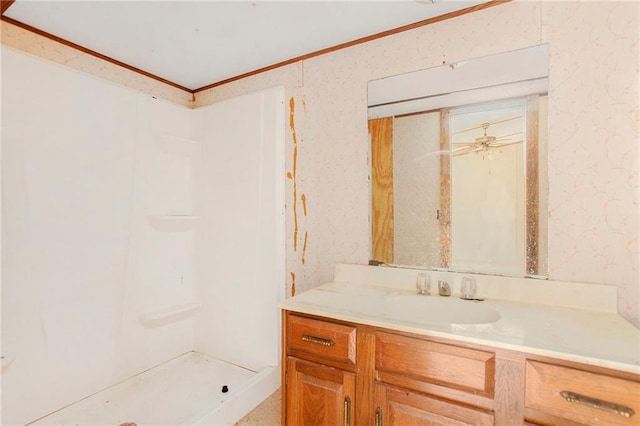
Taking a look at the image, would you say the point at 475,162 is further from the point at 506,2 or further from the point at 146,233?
the point at 146,233

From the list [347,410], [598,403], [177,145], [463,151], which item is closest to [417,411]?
[347,410]

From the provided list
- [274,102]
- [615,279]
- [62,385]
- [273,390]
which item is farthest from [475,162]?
[62,385]

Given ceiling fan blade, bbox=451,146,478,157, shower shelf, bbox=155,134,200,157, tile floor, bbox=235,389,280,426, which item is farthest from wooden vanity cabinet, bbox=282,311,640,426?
shower shelf, bbox=155,134,200,157

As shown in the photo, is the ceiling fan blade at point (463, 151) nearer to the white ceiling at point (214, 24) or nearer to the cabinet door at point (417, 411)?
the white ceiling at point (214, 24)

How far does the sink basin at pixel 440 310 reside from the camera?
4.38 ft

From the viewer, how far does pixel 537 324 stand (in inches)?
45.0

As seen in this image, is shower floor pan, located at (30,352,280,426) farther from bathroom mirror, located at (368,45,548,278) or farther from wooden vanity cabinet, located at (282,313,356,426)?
→ bathroom mirror, located at (368,45,548,278)

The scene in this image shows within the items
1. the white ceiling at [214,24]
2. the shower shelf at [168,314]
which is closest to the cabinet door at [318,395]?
the shower shelf at [168,314]

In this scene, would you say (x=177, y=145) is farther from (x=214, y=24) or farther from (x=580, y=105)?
(x=580, y=105)

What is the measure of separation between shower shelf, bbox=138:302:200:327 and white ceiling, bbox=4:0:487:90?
1.68 metres

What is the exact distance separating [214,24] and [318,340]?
5.40 ft

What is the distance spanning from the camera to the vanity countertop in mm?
945

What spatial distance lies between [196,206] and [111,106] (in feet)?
2.80

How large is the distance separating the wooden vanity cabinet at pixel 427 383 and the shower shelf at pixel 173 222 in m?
1.30
